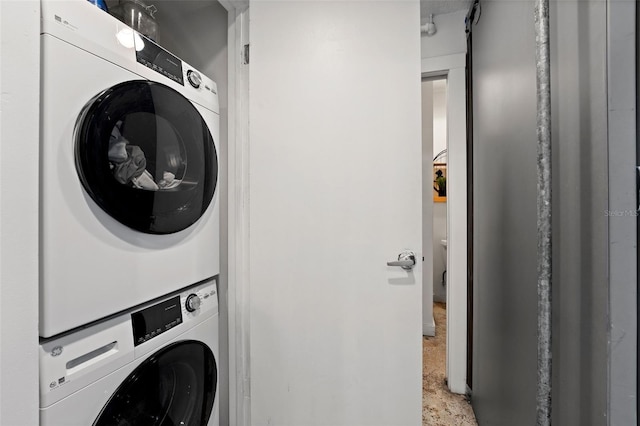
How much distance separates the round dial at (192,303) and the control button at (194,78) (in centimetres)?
85

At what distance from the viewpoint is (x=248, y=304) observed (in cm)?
137

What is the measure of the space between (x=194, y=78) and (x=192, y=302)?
2.95 ft

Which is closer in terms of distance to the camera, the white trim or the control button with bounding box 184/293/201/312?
the control button with bounding box 184/293/201/312

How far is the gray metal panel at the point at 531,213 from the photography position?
2.01 feet

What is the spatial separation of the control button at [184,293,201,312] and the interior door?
11.0 inches

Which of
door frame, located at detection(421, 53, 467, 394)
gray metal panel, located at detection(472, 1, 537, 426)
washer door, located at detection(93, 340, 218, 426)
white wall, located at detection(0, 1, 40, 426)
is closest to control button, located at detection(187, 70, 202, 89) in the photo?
white wall, located at detection(0, 1, 40, 426)

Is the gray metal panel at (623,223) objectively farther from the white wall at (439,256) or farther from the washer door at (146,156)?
the white wall at (439,256)

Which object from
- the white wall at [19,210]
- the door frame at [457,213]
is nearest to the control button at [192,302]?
the white wall at [19,210]

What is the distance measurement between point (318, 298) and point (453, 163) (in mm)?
1220

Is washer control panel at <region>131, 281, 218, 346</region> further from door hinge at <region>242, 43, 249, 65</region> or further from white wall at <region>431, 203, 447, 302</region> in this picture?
white wall at <region>431, 203, 447, 302</region>

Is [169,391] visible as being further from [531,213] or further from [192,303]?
[531,213]

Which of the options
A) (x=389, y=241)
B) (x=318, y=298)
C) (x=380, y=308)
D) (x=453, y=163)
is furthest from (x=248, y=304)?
(x=453, y=163)

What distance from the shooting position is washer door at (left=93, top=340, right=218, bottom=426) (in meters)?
0.82

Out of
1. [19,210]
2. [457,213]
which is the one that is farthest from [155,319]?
[457,213]
